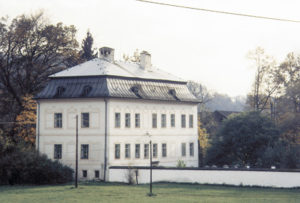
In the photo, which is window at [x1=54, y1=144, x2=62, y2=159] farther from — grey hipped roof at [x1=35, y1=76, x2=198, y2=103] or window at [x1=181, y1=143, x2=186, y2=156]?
window at [x1=181, y1=143, x2=186, y2=156]

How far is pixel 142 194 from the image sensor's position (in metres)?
35.0

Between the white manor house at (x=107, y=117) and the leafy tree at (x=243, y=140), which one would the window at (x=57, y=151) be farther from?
the leafy tree at (x=243, y=140)

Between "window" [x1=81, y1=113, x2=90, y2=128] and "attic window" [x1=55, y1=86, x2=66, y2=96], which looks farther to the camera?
"attic window" [x1=55, y1=86, x2=66, y2=96]

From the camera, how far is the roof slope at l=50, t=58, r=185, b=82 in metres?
48.7

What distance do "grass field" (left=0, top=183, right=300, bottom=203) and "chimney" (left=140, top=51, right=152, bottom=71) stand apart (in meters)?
16.2

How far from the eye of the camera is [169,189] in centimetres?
3775

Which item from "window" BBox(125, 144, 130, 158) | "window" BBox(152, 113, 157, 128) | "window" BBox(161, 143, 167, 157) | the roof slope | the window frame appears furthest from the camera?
"window" BBox(161, 143, 167, 157)

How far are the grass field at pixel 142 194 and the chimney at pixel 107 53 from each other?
15.1 metres

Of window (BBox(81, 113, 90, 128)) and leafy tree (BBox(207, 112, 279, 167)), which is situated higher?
window (BBox(81, 113, 90, 128))

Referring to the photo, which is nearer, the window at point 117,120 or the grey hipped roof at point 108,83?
the grey hipped roof at point 108,83

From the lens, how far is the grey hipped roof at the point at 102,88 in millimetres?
47000

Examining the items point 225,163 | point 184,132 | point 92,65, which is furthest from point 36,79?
point 225,163

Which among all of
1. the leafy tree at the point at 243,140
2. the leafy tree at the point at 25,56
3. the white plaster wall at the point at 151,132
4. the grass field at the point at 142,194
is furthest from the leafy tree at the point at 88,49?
the grass field at the point at 142,194

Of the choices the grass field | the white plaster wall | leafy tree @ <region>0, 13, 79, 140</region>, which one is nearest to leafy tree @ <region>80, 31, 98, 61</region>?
leafy tree @ <region>0, 13, 79, 140</region>
